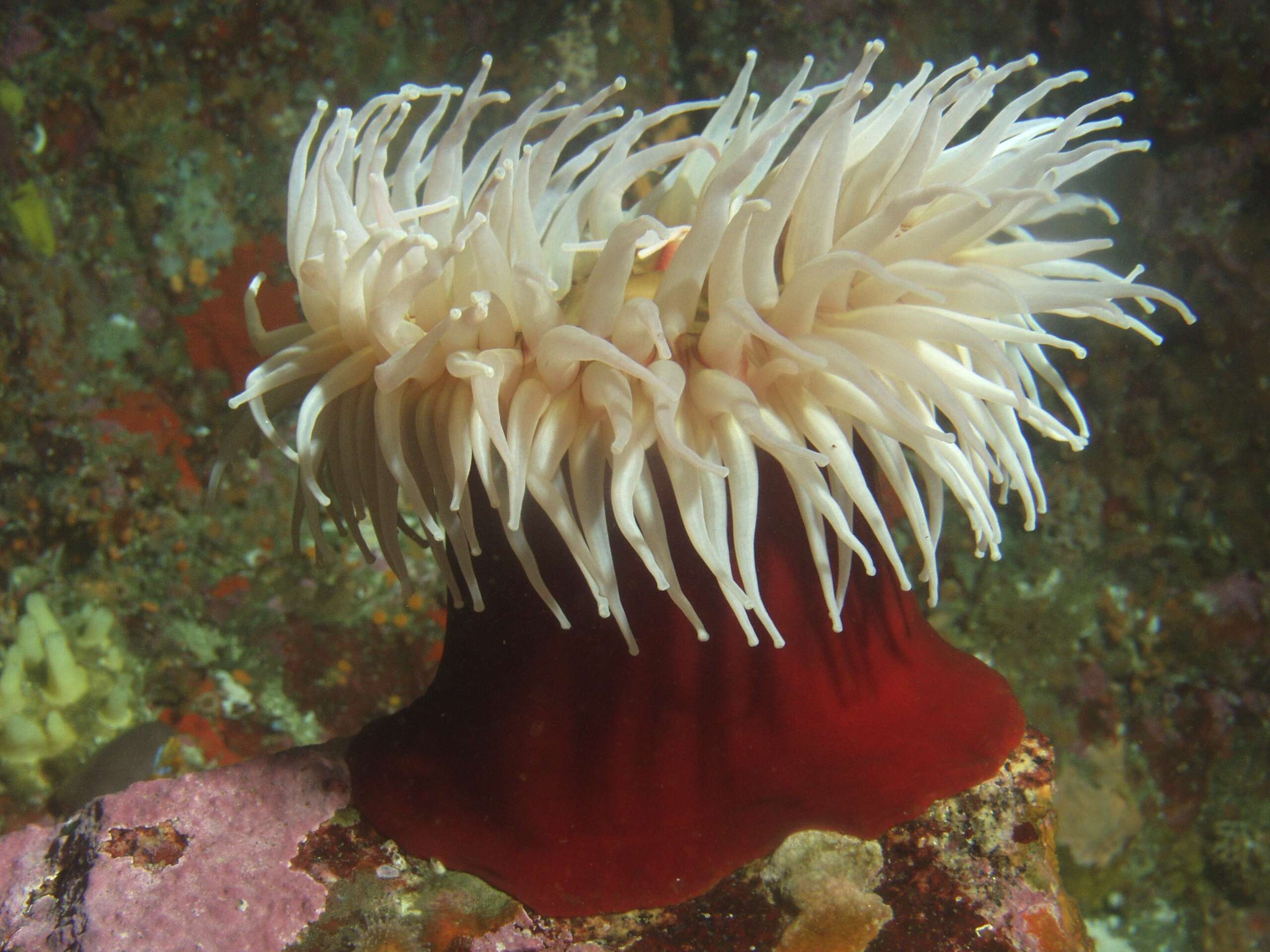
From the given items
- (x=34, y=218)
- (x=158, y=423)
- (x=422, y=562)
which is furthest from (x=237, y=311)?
(x=422, y=562)

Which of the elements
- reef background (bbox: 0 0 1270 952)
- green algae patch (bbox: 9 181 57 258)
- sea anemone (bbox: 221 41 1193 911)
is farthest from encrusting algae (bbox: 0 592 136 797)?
sea anemone (bbox: 221 41 1193 911)

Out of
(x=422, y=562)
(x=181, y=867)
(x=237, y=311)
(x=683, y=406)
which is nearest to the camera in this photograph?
(x=683, y=406)

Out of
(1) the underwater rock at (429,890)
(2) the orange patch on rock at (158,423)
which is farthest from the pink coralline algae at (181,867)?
(2) the orange patch on rock at (158,423)

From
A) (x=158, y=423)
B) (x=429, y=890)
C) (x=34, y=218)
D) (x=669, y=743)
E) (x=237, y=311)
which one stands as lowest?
(x=429, y=890)

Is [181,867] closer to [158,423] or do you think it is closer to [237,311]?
[158,423]

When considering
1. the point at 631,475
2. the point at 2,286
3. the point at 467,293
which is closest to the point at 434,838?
the point at 631,475

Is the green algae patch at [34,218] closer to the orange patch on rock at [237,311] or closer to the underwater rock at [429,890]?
the orange patch on rock at [237,311]

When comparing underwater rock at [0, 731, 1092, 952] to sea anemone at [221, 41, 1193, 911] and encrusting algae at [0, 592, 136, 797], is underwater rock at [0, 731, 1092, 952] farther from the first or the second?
encrusting algae at [0, 592, 136, 797]

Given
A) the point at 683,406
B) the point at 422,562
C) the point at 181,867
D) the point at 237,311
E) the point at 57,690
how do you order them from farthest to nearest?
1. the point at 237,311
2. the point at 422,562
3. the point at 57,690
4. the point at 181,867
5. the point at 683,406
